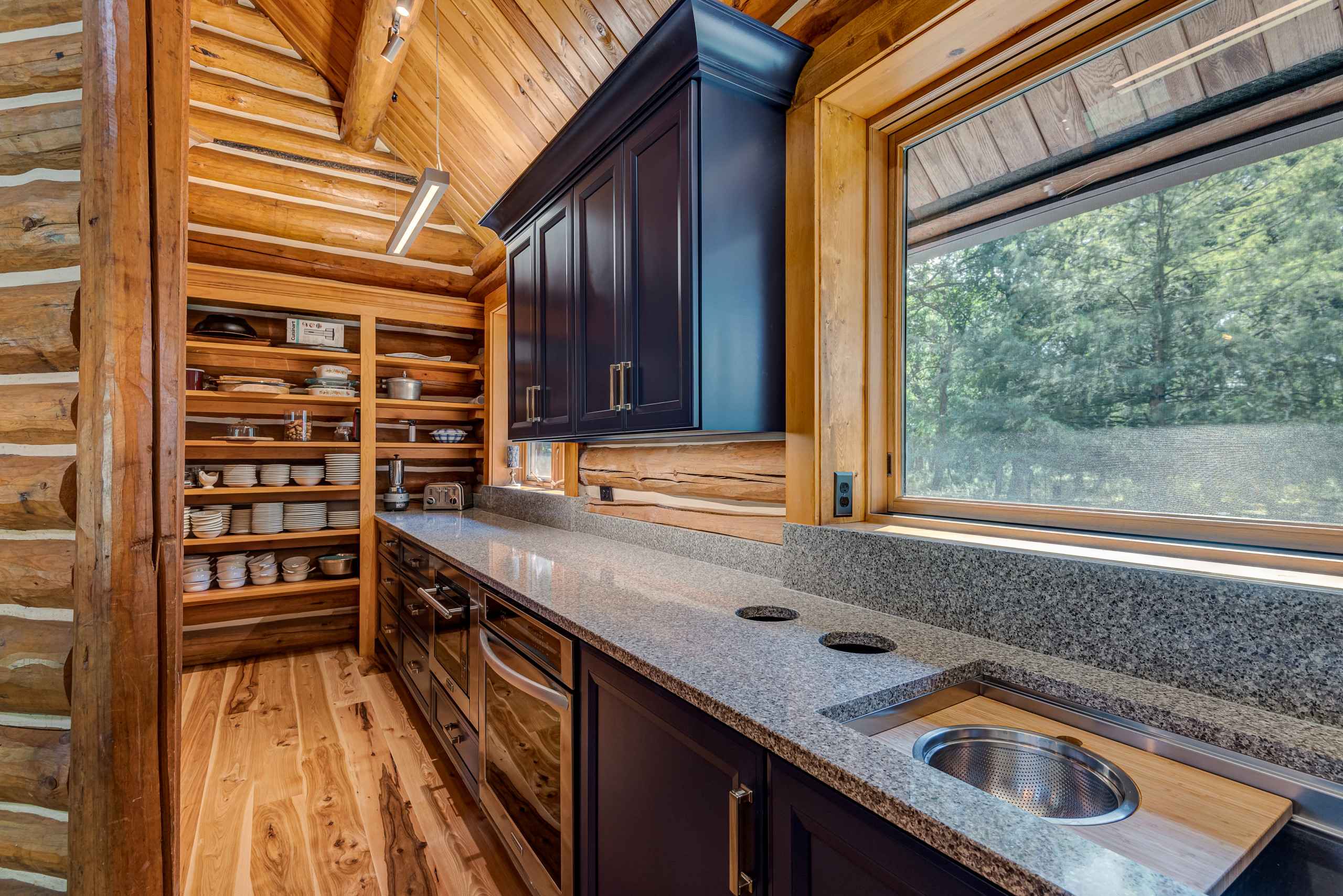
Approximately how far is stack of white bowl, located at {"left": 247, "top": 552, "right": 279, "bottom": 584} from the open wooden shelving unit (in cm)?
5

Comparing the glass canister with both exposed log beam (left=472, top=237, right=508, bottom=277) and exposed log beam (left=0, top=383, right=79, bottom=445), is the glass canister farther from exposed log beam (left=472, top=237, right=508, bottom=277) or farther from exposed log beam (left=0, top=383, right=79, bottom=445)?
exposed log beam (left=0, top=383, right=79, bottom=445)

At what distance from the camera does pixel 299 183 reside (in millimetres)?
3893

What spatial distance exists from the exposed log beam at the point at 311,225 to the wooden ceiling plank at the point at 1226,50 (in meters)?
3.71

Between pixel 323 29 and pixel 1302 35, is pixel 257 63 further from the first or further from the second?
pixel 1302 35

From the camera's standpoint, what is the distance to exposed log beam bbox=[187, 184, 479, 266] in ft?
12.2

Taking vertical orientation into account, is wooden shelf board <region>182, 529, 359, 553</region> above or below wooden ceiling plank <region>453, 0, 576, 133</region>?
below

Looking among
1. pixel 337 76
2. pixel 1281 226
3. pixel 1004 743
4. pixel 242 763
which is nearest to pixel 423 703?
pixel 242 763

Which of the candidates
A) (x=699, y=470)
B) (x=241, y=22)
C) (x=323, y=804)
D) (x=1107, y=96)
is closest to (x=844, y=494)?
(x=699, y=470)

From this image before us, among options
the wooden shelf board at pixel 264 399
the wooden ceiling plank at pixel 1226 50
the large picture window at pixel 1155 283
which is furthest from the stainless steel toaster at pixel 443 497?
the wooden ceiling plank at pixel 1226 50

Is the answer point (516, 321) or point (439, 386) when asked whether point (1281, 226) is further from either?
point (439, 386)

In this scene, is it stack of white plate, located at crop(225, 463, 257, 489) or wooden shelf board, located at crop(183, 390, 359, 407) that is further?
stack of white plate, located at crop(225, 463, 257, 489)

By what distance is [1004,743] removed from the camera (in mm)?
1015

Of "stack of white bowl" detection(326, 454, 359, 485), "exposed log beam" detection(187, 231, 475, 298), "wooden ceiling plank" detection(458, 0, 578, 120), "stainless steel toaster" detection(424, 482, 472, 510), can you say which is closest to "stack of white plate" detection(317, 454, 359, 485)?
"stack of white bowl" detection(326, 454, 359, 485)

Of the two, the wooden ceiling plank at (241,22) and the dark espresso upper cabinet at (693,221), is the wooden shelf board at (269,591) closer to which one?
the dark espresso upper cabinet at (693,221)
